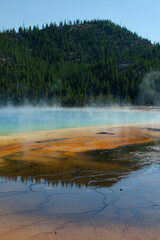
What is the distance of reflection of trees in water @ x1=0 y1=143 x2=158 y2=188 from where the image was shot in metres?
8.36

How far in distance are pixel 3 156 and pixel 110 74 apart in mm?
113362

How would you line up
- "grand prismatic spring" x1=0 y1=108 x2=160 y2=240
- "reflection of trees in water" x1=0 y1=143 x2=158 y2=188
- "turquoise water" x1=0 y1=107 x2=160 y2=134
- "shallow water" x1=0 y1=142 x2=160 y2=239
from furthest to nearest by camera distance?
1. "turquoise water" x1=0 y1=107 x2=160 y2=134
2. "reflection of trees in water" x1=0 y1=143 x2=158 y2=188
3. "shallow water" x1=0 y1=142 x2=160 y2=239
4. "grand prismatic spring" x1=0 y1=108 x2=160 y2=240

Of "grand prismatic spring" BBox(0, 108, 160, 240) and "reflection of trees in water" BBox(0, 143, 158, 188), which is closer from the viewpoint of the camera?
"grand prismatic spring" BBox(0, 108, 160, 240)

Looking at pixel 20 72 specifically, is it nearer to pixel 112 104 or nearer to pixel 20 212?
pixel 112 104

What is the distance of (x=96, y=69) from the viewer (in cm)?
13562

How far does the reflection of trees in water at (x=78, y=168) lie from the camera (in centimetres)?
836

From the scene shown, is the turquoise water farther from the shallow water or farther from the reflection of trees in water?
the shallow water

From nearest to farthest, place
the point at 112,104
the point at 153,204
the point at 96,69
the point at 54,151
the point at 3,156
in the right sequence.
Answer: the point at 153,204, the point at 3,156, the point at 54,151, the point at 112,104, the point at 96,69

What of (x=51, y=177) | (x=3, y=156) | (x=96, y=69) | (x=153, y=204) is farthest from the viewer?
(x=96, y=69)

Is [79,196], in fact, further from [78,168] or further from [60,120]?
[60,120]

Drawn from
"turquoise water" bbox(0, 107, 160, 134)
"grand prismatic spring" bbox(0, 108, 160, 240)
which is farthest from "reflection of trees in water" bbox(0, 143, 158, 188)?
"turquoise water" bbox(0, 107, 160, 134)

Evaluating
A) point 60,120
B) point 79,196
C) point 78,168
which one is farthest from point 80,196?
point 60,120

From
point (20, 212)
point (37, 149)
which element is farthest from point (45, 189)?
point (37, 149)

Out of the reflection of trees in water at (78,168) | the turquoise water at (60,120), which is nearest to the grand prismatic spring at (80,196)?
the reflection of trees in water at (78,168)
